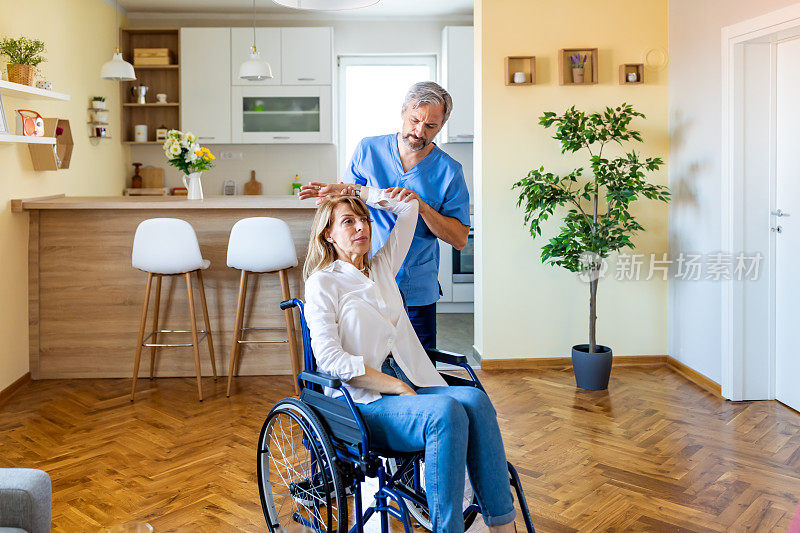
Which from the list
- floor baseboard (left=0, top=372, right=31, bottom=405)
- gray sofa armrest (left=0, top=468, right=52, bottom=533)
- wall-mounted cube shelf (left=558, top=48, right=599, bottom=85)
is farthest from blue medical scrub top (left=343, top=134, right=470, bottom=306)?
floor baseboard (left=0, top=372, right=31, bottom=405)

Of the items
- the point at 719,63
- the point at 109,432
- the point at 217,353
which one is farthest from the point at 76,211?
the point at 719,63

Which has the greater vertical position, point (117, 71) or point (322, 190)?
point (117, 71)

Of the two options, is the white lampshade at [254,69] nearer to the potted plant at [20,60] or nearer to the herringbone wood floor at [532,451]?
the potted plant at [20,60]

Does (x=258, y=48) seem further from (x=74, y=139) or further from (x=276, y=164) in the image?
(x=74, y=139)

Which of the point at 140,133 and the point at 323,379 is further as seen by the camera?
the point at 140,133

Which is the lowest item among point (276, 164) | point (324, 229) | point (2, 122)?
point (324, 229)

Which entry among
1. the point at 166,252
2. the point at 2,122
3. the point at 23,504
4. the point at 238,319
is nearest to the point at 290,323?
the point at 238,319

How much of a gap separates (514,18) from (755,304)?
2248mm

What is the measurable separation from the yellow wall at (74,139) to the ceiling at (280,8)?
1.59 feet

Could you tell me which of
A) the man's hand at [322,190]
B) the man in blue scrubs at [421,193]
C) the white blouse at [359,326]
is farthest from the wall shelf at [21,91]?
the white blouse at [359,326]

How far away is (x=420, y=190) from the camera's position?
2.80m

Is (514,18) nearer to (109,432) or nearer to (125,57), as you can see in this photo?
(109,432)

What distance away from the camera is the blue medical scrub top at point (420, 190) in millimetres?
2799

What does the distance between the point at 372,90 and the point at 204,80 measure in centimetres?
164
